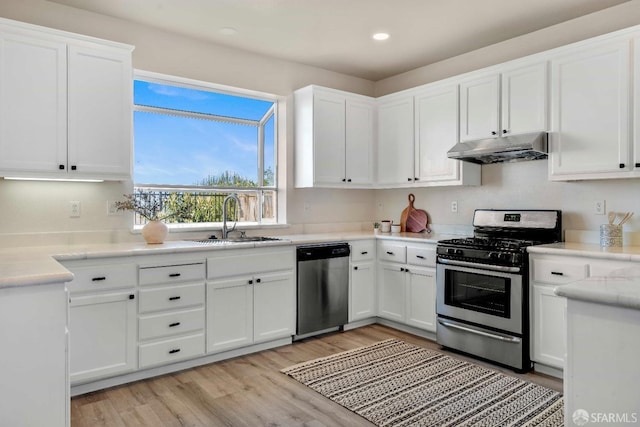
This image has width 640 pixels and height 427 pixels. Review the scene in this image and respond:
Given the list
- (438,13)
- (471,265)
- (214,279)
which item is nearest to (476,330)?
(471,265)

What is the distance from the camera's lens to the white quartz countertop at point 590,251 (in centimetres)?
260

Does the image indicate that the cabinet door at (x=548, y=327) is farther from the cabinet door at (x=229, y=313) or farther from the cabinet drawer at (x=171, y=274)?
the cabinet drawer at (x=171, y=274)

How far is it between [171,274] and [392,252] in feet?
6.59

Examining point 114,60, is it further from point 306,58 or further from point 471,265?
point 471,265

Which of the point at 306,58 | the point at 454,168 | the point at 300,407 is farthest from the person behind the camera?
the point at 306,58

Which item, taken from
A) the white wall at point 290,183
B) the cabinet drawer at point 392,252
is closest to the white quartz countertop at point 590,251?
the white wall at point 290,183

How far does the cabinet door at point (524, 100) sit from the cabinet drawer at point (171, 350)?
114 inches

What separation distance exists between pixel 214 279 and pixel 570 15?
3394mm

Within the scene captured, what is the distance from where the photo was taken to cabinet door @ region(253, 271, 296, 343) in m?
3.42

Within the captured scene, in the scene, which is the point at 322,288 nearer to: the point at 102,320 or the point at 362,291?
the point at 362,291

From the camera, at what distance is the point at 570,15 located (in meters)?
3.34

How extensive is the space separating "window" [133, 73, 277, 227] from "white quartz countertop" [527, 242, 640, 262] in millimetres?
2509

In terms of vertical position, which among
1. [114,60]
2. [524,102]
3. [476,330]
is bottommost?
[476,330]

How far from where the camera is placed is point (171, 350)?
118 inches
